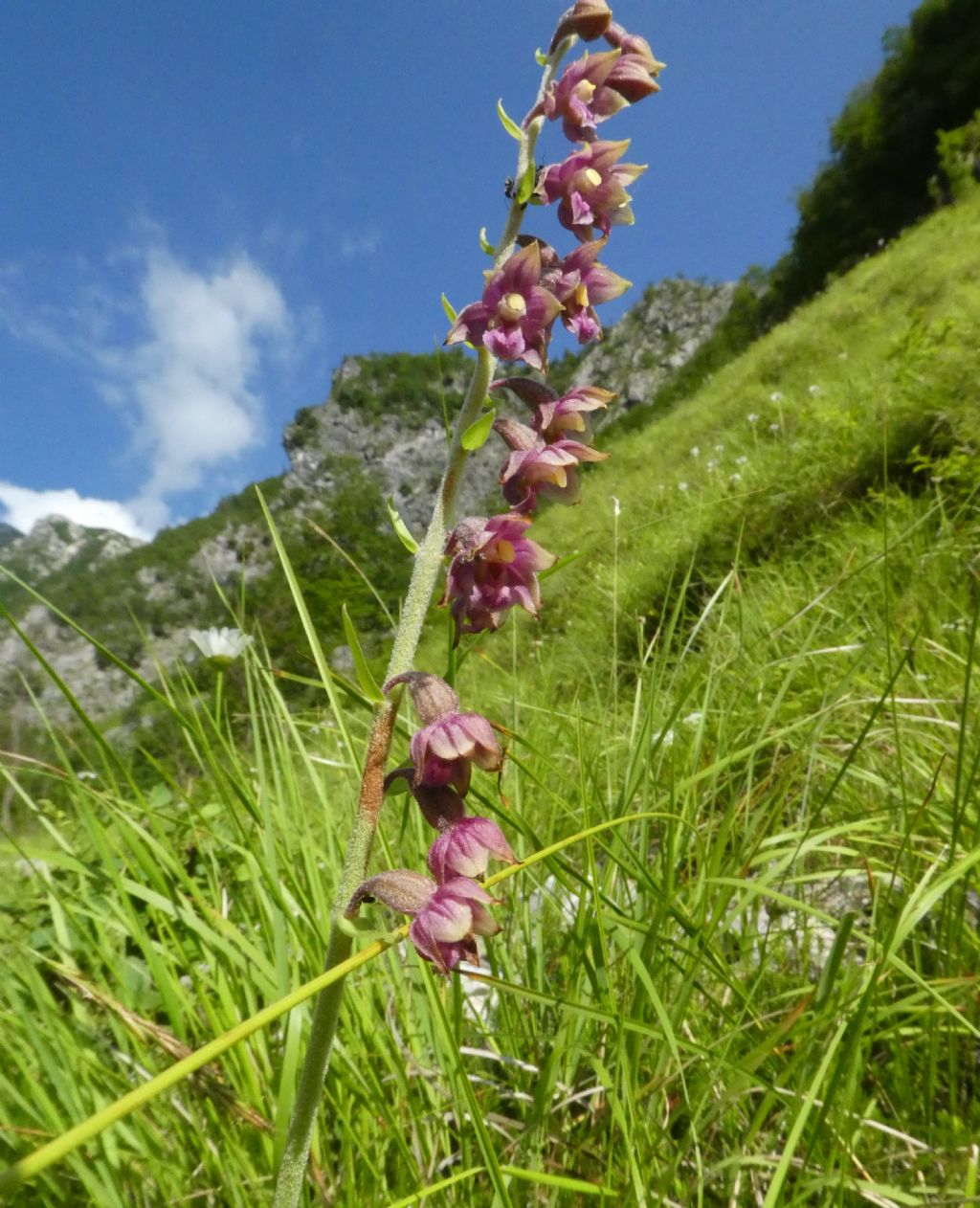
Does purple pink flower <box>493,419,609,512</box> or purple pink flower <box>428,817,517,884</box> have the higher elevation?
purple pink flower <box>493,419,609,512</box>

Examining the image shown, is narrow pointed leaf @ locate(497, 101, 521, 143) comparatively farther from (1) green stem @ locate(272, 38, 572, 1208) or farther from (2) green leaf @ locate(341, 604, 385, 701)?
(2) green leaf @ locate(341, 604, 385, 701)

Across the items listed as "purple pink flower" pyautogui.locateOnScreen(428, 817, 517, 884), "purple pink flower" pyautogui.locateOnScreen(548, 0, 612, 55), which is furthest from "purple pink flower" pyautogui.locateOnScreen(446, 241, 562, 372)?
"purple pink flower" pyautogui.locateOnScreen(428, 817, 517, 884)

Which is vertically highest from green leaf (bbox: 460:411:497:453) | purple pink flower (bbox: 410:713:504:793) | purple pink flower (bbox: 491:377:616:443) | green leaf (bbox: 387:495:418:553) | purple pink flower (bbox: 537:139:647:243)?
purple pink flower (bbox: 537:139:647:243)

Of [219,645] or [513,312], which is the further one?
[219,645]

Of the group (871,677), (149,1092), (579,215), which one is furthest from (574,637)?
Result: (149,1092)

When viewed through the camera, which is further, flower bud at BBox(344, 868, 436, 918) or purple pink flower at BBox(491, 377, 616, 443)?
purple pink flower at BBox(491, 377, 616, 443)

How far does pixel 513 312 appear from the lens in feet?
4.03

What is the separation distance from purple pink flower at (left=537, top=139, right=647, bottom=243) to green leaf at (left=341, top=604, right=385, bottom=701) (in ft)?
2.86

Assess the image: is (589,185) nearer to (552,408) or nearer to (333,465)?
(552,408)

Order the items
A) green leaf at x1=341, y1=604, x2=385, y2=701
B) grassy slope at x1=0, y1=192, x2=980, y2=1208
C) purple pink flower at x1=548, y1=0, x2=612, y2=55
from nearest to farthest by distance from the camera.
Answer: green leaf at x1=341, y1=604, x2=385, y2=701 → grassy slope at x1=0, y1=192, x2=980, y2=1208 → purple pink flower at x1=548, y1=0, x2=612, y2=55

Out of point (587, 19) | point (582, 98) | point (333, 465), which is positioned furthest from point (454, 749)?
point (333, 465)

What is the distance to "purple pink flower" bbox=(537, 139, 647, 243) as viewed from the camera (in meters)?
1.29

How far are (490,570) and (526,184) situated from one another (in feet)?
2.21

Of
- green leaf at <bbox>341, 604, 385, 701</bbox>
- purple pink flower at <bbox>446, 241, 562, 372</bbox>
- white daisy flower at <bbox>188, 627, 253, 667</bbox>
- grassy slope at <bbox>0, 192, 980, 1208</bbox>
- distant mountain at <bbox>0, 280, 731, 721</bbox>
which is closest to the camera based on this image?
green leaf at <bbox>341, 604, 385, 701</bbox>
